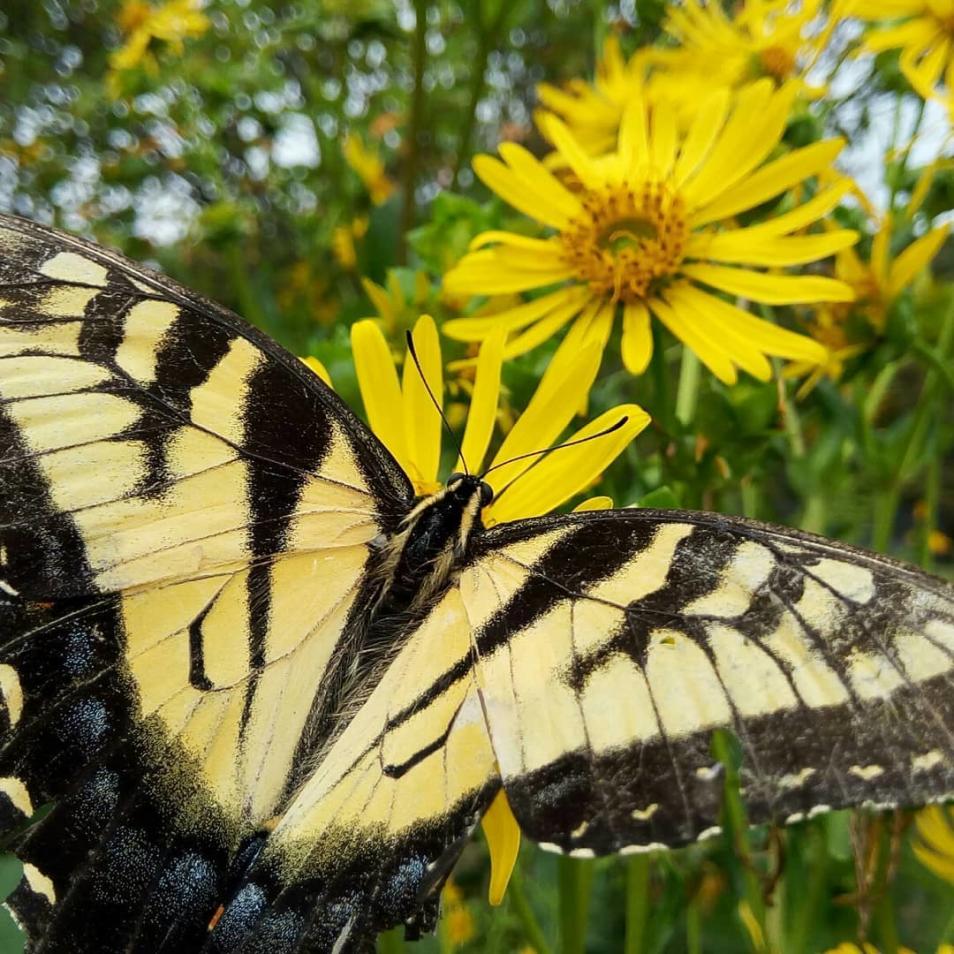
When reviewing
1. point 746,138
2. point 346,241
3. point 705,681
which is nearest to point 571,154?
point 746,138

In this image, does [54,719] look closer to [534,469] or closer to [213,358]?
[213,358]

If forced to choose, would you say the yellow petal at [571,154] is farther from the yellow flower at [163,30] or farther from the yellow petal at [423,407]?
the yellow flower at [163,30]

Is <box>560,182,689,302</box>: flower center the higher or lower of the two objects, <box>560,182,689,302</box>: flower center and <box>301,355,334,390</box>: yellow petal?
the higher

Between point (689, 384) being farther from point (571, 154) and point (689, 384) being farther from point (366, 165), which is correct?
point (366, 165)

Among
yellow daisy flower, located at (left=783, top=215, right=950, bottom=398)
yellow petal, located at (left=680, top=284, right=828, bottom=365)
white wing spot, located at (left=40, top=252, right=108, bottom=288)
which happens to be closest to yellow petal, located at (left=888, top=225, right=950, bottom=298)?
yellow daisy flower, located at (left=783, top=215, right=950, bottom=398)

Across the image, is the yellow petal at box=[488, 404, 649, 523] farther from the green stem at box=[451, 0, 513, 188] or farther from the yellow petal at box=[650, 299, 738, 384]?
the green stem at box=[451, 0, 513, 188]

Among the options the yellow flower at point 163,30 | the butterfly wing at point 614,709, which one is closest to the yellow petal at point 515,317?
the butterfly wing at point 614,709
